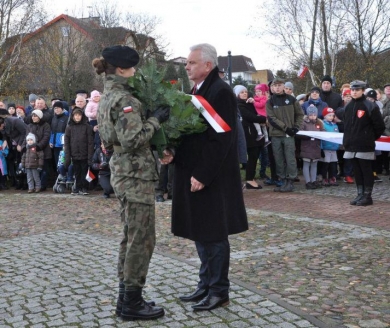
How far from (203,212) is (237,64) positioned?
12728cm

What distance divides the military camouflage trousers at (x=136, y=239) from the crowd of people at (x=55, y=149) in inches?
262

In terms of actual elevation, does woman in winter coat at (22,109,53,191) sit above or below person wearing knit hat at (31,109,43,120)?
below

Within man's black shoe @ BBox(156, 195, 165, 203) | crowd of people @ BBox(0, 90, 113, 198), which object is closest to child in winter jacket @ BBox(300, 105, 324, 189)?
man's black shoe @ BBox(156, 195, 165, 203)

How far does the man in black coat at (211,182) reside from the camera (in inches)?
191

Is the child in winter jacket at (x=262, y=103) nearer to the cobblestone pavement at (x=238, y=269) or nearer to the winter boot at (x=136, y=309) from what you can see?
the cobblestone pavement at (x=238, y=269)

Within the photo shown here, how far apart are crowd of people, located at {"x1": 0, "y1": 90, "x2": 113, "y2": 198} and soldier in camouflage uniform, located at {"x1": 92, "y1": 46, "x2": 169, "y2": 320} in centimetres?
667

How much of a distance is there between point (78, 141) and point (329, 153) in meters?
5.28

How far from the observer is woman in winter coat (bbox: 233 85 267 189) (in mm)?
12250

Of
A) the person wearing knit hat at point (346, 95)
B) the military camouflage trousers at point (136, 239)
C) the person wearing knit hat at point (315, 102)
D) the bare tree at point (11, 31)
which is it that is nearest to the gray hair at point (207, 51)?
the military camouflage trousers at point (136, 239)

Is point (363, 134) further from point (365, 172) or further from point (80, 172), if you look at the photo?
point (80, 172)

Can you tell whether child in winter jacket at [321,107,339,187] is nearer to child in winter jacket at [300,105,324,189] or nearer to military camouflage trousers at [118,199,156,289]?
child in winter jacket at [300,105,324,189]

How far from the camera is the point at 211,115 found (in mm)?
4824

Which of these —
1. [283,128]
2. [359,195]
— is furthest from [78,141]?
[359,195]

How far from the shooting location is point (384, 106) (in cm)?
1396
